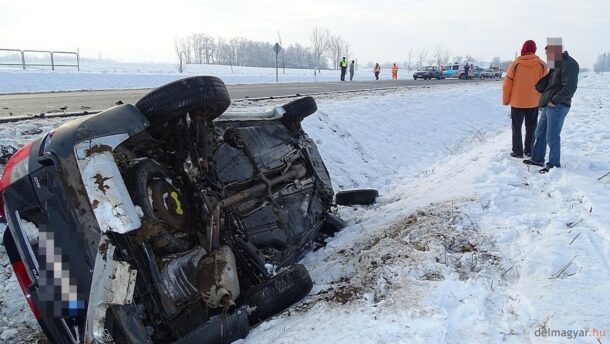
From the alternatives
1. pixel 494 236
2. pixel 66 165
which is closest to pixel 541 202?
pixel 494 236

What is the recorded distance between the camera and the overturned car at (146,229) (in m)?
2.50

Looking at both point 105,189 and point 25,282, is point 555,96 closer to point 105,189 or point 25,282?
point 105,189

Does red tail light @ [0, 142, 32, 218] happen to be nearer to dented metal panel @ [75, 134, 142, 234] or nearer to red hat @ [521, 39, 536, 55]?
dented metal panel @ [75, 134, 142, 234]

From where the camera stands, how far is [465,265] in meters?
3.21

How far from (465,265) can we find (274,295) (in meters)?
1.37

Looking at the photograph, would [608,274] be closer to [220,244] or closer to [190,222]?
[220,244]

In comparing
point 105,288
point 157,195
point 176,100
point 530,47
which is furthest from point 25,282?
point 530,47

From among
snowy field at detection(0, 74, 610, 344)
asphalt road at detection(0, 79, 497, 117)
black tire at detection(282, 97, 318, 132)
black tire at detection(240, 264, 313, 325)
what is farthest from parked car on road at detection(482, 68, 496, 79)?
black tire at detection(240, 264, 313, 325)

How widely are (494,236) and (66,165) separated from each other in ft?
10.3

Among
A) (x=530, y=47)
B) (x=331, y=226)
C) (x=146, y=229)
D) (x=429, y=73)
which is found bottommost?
(x=331, y=226)

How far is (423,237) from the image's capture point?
380cm

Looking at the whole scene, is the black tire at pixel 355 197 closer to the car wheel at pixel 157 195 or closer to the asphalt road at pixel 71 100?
the car wheel at pixel 157 195

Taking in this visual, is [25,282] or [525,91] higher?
[525,91]

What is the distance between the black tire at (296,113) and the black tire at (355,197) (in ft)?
4.59
